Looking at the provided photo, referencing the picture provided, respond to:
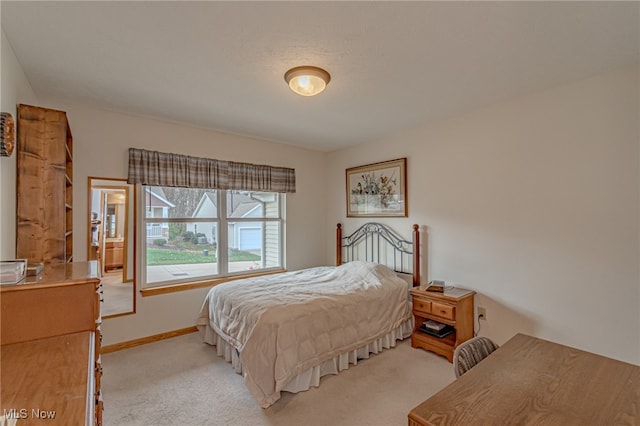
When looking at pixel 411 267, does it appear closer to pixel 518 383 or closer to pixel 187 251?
pixel 518 383

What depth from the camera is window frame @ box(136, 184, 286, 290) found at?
338cm

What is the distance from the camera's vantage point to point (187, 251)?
3748 millimetres

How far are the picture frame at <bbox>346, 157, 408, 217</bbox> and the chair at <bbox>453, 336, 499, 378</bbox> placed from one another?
2.34 meters

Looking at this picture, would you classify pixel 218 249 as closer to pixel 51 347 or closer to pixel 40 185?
pixel 40 185

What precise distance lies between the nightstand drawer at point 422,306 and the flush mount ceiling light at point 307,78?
235cm

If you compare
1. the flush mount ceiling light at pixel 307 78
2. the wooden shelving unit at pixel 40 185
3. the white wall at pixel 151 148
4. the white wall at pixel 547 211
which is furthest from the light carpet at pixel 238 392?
the flush mount ceiling light at pixel 307 78

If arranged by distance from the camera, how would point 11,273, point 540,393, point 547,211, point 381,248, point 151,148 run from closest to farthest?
1. point 540,393
2. point 11,273
3. point 547,211
4. point 151,148
5. point 381,248

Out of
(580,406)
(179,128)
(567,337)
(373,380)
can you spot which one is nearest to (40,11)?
(179,128)

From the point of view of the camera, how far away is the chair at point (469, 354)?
1386 mm

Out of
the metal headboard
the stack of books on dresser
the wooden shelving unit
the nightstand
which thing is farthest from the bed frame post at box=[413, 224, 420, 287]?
the wooden shelving unit

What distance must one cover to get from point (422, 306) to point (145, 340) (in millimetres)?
3086

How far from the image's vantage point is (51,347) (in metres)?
1.27

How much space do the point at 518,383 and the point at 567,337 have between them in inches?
73.8

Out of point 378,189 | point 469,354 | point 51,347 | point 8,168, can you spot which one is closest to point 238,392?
point 51,347
